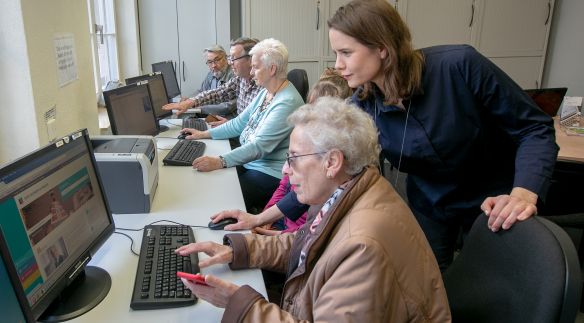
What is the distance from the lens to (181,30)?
4.57 meters

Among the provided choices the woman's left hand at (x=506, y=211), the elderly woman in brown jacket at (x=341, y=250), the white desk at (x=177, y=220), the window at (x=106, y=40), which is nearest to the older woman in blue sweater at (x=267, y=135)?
the white desk at (x=177, y=220)

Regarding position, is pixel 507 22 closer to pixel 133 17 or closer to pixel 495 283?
pixel 133 17

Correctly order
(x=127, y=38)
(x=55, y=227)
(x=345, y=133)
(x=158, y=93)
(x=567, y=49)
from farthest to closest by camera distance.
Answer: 1. (x=567, y=49)
2. (x=127, y=38)
3. (x=158, y=93)
4. (x=345, y=133)
5. (x=55, y=227)

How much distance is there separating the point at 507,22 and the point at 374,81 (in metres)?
4.08

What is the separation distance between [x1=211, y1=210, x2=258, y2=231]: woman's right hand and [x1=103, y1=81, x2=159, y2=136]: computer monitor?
0.89 meters

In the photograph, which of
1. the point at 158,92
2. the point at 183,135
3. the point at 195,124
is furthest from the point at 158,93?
the point at 183,135

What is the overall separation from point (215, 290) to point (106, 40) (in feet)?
11.8

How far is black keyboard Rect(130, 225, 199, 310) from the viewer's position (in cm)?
112

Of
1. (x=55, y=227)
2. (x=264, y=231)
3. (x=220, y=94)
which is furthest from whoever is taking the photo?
(x=220, y=94)

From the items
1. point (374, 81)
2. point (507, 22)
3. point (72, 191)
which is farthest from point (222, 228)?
point (507, 22)

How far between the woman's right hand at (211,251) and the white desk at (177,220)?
0.09ft

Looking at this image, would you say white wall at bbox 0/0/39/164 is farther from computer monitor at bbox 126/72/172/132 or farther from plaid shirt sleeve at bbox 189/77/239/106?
plaid shirt sleeve at bbox 189/77/239/106

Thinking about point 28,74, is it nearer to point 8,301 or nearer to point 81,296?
point 81,296

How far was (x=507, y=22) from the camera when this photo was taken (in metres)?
4.86
